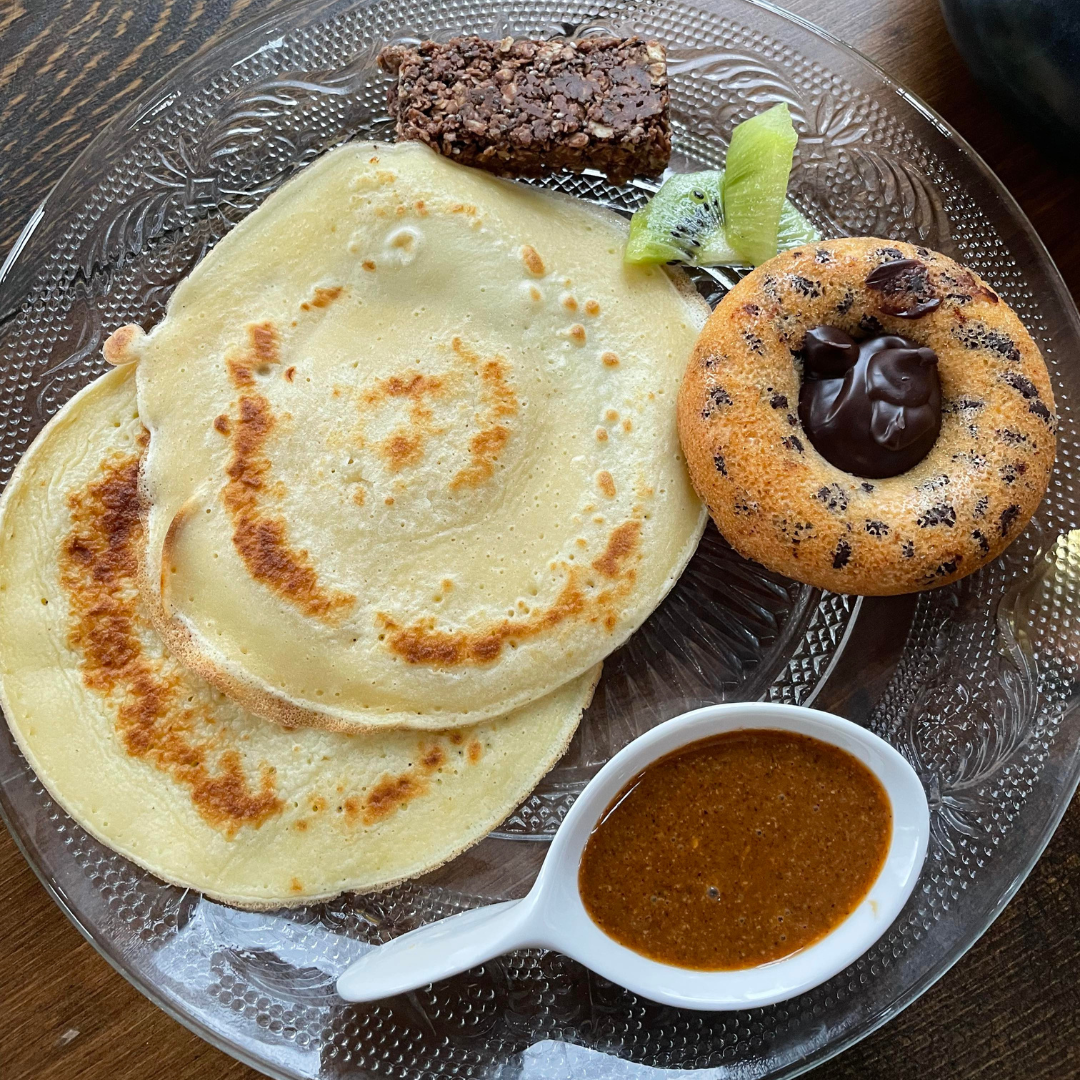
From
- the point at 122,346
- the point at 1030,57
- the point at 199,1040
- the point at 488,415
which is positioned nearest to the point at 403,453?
the point at 488,415

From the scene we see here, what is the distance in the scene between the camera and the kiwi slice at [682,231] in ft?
6.66

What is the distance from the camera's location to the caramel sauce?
5.89ft

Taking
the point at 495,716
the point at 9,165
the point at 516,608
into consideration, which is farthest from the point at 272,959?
the point at 9,165

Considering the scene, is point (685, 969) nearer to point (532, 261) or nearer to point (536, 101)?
point (532, 261)

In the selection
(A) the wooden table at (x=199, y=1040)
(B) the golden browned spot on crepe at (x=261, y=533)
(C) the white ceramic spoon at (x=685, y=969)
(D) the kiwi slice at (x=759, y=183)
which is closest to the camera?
(C) the white ceramic spoon at (x=685, y=969)

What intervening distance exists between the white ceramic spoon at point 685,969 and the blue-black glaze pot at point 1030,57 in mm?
1573

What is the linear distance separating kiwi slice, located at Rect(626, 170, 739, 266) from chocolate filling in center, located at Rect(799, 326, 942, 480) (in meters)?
0.35

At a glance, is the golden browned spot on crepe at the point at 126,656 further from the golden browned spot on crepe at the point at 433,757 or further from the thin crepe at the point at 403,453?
the golden browned spot on crepe at the point at 433,757

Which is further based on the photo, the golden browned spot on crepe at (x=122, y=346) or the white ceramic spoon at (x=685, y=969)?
the golden browned spot on crepe at (x=122, y=346)

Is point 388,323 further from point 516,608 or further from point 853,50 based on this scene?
point 853,50

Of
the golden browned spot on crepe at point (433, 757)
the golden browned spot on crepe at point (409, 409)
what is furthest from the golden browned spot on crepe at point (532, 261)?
the golden browned spot on crepe at point (433, 757)

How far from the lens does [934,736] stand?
2084 millimetres

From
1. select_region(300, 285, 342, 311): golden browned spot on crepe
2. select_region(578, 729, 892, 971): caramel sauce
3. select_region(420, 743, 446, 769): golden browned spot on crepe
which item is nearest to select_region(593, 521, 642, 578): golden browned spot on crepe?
select_region(578, 729, 892, 971): caramel sauce

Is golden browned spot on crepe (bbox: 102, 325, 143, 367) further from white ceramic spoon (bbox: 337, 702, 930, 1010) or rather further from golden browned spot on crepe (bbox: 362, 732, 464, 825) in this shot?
white ceramic spoon (bbox: 337, 702, 930, 1010)
